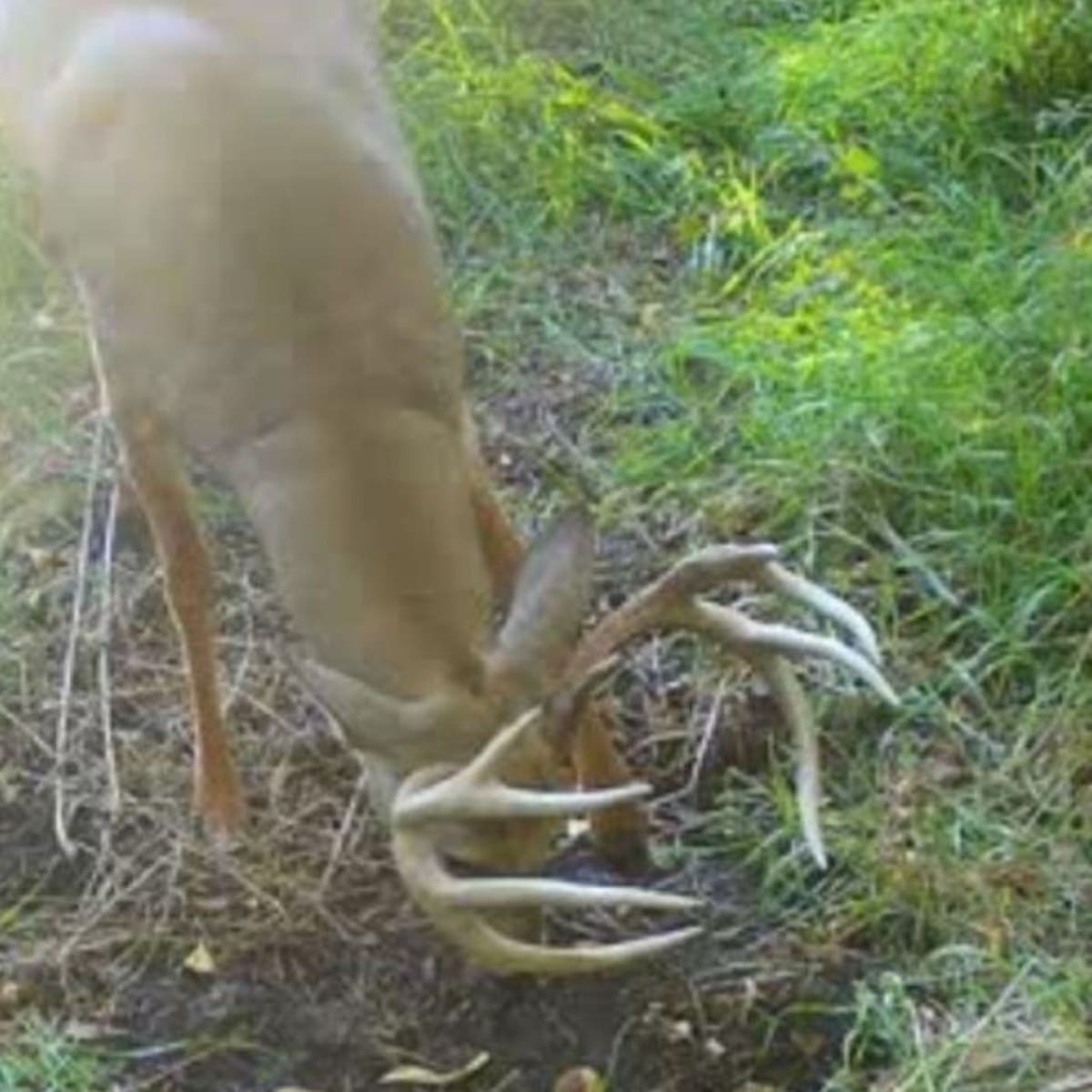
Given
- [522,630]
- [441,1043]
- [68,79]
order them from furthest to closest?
[68,79], [441,1043], [522,630]

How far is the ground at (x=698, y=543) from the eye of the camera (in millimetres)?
4121

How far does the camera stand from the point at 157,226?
4.22m

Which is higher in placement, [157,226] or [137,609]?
[157,226]

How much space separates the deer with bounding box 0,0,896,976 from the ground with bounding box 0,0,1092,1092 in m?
0.15

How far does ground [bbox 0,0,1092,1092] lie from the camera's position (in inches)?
162

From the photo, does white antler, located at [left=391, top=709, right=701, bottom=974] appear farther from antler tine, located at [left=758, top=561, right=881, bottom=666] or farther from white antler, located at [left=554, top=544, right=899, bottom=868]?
antler tine, located at [left=758, top=561, right=881, bottom=666]

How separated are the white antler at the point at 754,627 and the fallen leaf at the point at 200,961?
2.19ft

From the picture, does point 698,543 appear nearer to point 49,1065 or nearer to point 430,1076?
point 430,1076

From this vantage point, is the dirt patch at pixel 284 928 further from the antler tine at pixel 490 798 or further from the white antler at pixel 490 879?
the antler tine at pixel 490 798

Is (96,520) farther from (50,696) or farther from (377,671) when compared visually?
(377,671)

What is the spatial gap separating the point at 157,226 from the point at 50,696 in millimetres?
803

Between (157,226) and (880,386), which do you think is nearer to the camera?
(157,226)

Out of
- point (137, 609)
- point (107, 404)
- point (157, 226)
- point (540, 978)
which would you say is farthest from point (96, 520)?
point (540, 978)

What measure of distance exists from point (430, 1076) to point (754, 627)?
65 centimetres
